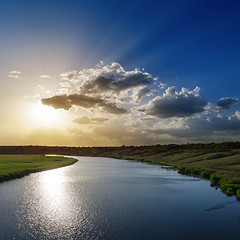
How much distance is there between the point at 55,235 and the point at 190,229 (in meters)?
14.1

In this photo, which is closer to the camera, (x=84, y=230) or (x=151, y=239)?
(x=151, y=239)

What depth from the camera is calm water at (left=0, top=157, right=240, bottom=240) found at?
23.8 m

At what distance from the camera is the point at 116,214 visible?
30.1m

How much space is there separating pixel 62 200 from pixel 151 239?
20108 mm

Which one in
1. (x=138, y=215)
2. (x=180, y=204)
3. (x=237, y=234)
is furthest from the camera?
(x=180, y=204)

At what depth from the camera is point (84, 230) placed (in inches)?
964

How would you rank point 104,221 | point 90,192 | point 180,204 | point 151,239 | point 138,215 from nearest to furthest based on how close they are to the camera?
point 151,239 < point 104,221 < point 138,215 < point 180,204 < point 90,192

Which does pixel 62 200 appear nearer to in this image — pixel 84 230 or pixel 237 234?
pixel 84 230

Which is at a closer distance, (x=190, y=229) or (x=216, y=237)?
(x=216, y=237)

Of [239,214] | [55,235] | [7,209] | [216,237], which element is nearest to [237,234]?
[216,237]

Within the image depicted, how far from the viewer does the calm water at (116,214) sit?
2384 centimetres

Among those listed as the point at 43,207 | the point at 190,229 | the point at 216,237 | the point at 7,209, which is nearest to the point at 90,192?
the point at 43,207

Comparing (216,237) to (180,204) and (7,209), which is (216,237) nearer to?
(180,204)

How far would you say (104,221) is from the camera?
27.3 m
